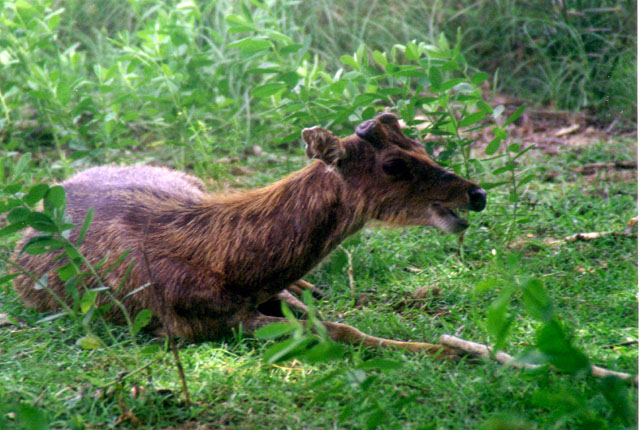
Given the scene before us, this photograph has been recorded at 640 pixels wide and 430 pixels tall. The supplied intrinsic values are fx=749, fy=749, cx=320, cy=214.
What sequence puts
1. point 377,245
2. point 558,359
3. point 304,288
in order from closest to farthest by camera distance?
point 558,359 < point 304,288 < point 377,245

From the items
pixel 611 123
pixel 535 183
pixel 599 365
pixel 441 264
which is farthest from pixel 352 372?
pixel 611 123

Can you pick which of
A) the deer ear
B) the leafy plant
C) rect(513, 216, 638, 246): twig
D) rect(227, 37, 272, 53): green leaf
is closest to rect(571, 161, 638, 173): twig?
rect(513, 216, 638, 246): twig

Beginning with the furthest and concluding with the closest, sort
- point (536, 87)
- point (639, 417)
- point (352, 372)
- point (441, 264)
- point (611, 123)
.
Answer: point (536, 87) < point (611, 123) < point (441, 264) < point (352, 372) < point (639, 417)

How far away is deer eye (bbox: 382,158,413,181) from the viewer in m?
3.86

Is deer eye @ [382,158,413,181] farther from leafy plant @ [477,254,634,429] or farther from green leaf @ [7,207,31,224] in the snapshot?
green leaf @ [7,207,31,224]

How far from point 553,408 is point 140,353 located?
64.6 inches

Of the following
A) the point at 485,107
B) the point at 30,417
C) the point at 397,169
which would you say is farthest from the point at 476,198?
the point at 30,417

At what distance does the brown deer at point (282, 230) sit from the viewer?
3807mm

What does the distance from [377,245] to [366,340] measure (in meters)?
1.47

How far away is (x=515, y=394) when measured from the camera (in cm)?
288

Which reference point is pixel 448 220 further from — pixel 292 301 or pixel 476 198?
pixel 292 301

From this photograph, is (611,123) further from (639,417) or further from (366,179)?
(639,417)

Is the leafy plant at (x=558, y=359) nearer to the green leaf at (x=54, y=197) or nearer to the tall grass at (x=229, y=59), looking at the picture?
the green leaf at (x=54, y=197)

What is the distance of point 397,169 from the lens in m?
3.88
